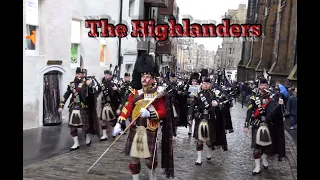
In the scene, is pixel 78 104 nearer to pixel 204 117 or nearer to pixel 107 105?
pixel 107 105

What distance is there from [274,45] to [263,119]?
27.3 m

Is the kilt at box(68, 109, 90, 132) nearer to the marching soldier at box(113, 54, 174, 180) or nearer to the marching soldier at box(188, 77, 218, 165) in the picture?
the marching soldier at box(188, 77, 218, 165)

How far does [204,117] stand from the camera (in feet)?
28.5

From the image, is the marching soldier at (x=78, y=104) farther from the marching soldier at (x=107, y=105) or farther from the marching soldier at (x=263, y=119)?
the marching soldier at (x=263, y=119)

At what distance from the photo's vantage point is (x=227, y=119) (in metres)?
10.9

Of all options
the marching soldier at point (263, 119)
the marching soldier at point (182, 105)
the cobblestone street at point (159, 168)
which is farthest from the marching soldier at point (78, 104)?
the marching soldier at point (263, 119)

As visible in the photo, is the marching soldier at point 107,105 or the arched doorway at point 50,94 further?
the arched doorway at point 50,94

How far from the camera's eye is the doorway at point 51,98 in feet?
41.1

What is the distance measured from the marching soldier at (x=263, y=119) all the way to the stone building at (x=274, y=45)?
10.8 meters

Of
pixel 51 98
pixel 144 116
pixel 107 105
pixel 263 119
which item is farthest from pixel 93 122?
pixel 263 119

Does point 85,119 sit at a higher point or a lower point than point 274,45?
lower

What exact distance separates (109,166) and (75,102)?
227 centimetres
